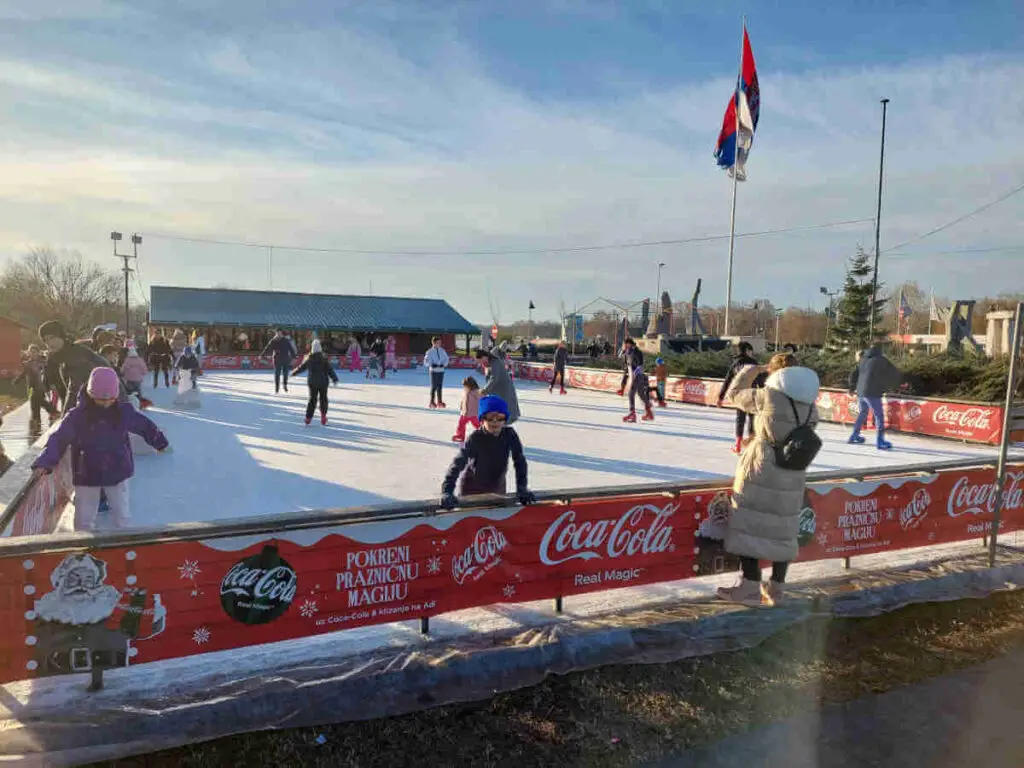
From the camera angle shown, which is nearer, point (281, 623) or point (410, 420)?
point (281, 623)

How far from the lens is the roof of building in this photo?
38.2 metres

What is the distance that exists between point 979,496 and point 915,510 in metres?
0.79

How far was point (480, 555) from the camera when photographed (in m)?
3.95

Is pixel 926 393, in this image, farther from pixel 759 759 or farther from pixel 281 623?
pixel 281 623

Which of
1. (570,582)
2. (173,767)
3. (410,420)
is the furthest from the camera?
(410,420)

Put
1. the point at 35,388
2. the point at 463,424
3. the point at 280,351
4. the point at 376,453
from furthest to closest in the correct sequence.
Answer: the point at 280,351 → the point at 35,388 → the point at 463,424 → the point at 376,453

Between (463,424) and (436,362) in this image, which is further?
(436,362)

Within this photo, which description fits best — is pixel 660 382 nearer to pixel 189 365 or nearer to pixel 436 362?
pixel 436 362

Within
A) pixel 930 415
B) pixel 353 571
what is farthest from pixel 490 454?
pixel 930 415

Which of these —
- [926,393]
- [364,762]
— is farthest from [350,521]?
[926,393]

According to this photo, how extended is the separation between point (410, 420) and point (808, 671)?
35.0 ft

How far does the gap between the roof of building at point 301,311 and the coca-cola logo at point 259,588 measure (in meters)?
37.7

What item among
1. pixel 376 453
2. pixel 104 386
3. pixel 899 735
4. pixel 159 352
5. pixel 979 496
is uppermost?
pixel 104 386

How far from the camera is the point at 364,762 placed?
2.93 metres
